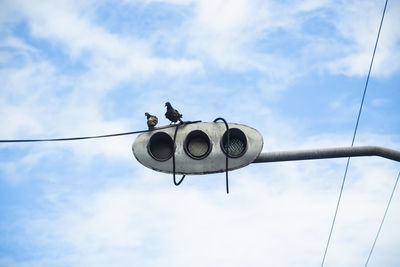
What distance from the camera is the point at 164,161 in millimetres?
3254

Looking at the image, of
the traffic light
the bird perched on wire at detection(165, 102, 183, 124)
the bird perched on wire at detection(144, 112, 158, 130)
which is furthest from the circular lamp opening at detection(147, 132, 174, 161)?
the bird perched on wire at detection(165, 102, 183, 124)

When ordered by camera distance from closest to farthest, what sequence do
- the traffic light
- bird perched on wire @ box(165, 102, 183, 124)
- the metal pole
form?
the traffic light < the metal pole < bird perched on wire @ box(165, 102, 183, 124)

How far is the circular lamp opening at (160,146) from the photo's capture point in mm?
3273

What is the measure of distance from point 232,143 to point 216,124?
0.22 metres

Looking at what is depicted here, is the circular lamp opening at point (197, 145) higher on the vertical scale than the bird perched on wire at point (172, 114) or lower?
lower

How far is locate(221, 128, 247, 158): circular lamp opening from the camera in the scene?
3228 mm

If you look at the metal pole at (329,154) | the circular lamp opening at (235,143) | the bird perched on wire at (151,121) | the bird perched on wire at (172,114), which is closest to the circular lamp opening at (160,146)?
the bird perched on wire at (151,121)

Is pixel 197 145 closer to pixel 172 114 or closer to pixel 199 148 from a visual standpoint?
pixel 199 148

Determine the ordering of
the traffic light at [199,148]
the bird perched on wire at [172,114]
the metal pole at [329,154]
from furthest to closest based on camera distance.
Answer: the bird perched on wire at [172,114], the metal pole at [329,154], the traffic light at [199,148]

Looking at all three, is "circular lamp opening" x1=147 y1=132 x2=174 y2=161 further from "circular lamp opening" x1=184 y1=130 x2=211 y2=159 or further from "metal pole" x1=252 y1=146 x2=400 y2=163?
"metal pole" x1=252 y1=146 x2=400 y2=163

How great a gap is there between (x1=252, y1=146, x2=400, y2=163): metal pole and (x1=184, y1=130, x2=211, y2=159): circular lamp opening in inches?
17.7

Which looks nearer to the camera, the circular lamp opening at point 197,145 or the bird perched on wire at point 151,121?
the circular lamp opening at point 197,145

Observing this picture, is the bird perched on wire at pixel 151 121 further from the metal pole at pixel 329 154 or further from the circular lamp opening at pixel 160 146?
the metal pole at pixel 329 154

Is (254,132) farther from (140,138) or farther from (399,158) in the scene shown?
(399,158)
